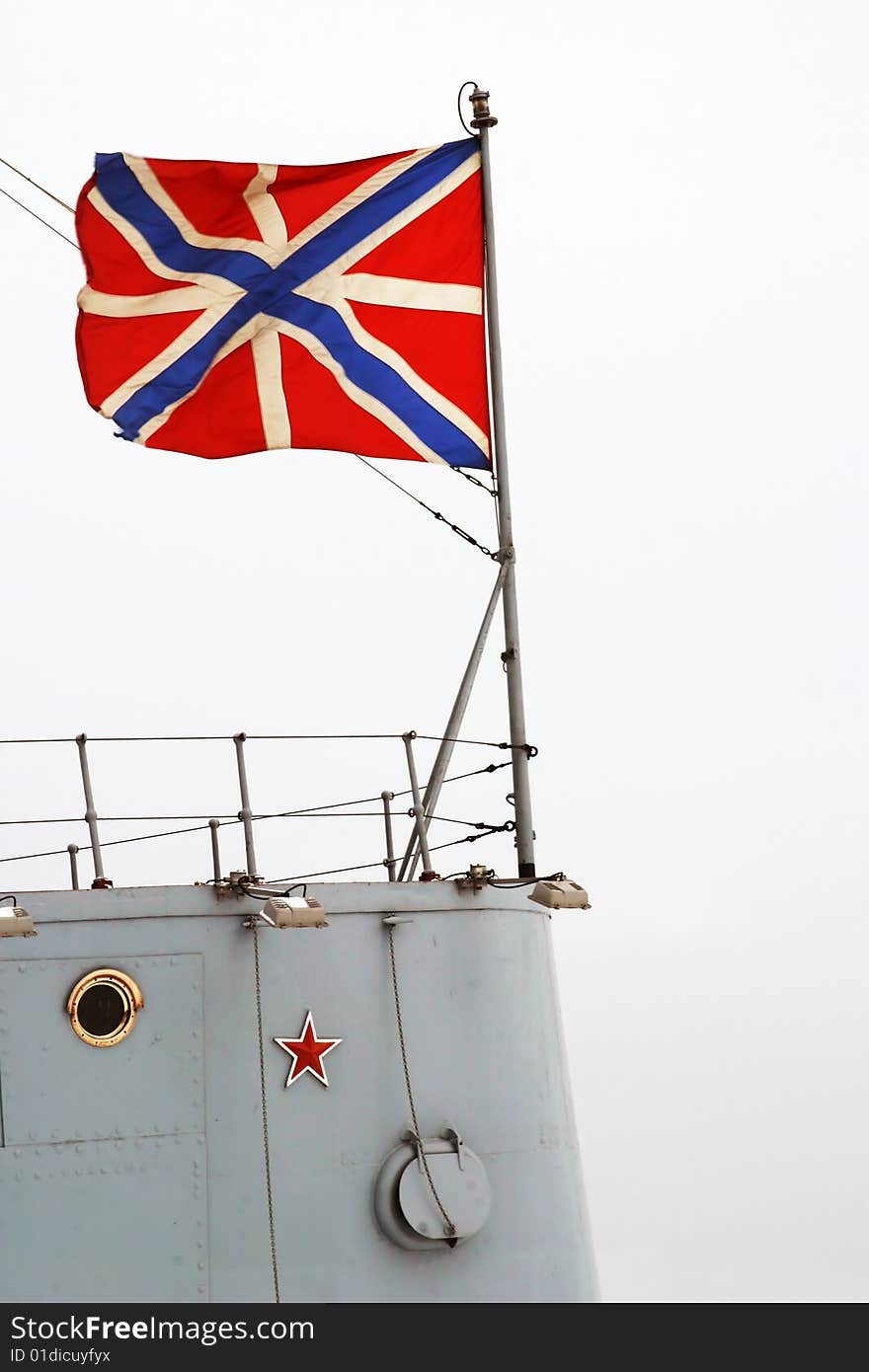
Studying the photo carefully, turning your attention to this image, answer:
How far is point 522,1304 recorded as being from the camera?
42.3ft

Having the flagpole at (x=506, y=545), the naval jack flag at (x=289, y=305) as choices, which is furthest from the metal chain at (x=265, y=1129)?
the naval jack flag at (x=289, y=305)

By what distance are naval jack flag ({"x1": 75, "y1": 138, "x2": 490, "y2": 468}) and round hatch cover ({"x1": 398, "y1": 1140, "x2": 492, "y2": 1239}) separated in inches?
192

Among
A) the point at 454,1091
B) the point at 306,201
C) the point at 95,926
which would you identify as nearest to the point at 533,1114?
the point at 454,1091

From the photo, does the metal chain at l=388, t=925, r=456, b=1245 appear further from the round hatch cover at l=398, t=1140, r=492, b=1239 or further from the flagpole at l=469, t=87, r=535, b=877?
the flagpole at l=469, t=87, r=535, b=877

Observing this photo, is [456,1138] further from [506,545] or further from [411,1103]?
[506,545]

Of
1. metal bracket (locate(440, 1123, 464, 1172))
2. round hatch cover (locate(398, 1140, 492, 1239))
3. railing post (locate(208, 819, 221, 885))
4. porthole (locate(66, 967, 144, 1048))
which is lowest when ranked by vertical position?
round hatch cover (locate(398, 1140, 492, 1239))

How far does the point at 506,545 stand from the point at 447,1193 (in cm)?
443

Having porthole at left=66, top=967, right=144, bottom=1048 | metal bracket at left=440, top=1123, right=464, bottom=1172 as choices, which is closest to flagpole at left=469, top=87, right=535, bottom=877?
metal bracket at left=440, top=1123, right=464, bottom=1172

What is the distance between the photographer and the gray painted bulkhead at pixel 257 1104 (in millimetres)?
11953

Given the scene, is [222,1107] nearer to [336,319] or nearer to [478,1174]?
[478,1174]

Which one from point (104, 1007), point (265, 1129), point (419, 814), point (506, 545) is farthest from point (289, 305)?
point (265, 1129)

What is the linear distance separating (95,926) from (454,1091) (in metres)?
2.44

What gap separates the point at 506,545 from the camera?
14.5 m

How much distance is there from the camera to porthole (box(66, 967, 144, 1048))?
39.9 feet
